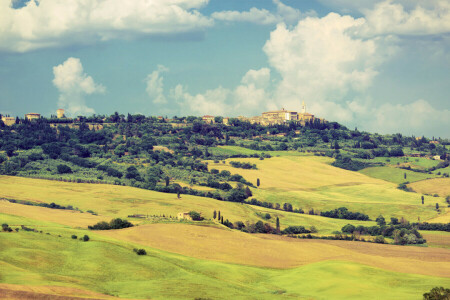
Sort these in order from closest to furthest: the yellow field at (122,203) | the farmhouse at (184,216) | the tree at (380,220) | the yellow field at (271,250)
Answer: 1. the yellow field at (271,250)
2. the farmhouse at (184,216)
3. the yellow field at (122,203)
4. the tree at (380,220)

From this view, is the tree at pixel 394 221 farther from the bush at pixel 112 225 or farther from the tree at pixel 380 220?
the bush at pixel 112 225

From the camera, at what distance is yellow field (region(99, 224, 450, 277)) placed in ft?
337

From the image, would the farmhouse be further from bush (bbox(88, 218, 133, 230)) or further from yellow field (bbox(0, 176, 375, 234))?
bush (bbox(88, 218, 133, 230))

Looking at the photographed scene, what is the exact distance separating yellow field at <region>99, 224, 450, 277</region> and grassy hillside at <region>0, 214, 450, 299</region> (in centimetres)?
63

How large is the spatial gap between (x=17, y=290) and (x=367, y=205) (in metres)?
145

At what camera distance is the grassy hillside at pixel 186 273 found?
2859 inches

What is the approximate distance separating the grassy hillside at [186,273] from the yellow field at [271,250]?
63 cm

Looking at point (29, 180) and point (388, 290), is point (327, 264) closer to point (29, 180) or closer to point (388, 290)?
point (388, 290)

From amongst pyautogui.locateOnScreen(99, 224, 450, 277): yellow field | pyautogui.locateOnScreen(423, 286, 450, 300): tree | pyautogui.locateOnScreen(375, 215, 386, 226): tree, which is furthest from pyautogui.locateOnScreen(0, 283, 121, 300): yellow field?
pyautogui.locateOnScreen(375, 215, 386, 226): tree

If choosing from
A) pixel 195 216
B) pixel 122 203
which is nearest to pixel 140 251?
pixel 195 216

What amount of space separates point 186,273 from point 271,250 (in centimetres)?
2933

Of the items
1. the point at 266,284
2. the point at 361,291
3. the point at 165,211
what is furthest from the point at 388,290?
the point at 165,211

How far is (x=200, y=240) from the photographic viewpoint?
114750mm

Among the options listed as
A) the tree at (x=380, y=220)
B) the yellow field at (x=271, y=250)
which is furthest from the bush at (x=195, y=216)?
the tree at (x=380, y=220)
